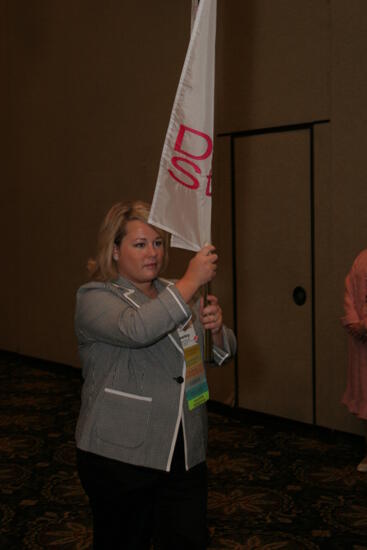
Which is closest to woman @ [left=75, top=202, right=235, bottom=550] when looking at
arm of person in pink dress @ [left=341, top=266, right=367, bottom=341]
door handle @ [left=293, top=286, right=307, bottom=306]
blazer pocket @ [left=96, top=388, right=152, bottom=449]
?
blazer pocket @ [left=96, top=388, right=152, bottom=449]

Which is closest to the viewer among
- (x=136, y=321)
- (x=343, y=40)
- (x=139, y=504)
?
(x=136, y=321)

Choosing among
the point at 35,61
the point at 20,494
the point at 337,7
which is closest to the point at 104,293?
the point at 20,494

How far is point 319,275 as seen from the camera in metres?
4.93

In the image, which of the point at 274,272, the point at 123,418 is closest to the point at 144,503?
the point at 123,418

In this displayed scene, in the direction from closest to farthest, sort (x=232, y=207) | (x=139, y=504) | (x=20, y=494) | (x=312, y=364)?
1. (x=139, y=504)
2. (x=20, y=494)
3. (x=312, y=364)
4. (x=232, y=207)

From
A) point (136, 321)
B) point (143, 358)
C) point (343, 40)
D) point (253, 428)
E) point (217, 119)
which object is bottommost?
point (253, 428)

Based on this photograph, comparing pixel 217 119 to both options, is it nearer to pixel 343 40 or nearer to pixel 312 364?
pixel 343 40

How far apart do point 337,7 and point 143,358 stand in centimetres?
341

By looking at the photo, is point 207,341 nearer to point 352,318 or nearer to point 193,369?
point 193,369

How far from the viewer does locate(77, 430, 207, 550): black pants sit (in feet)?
6.89

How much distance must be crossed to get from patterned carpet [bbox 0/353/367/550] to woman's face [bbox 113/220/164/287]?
1610mm

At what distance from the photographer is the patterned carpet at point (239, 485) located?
3.31 metres

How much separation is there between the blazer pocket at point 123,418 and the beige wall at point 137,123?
292 centimetres

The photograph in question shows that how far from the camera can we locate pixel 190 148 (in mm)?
1968
